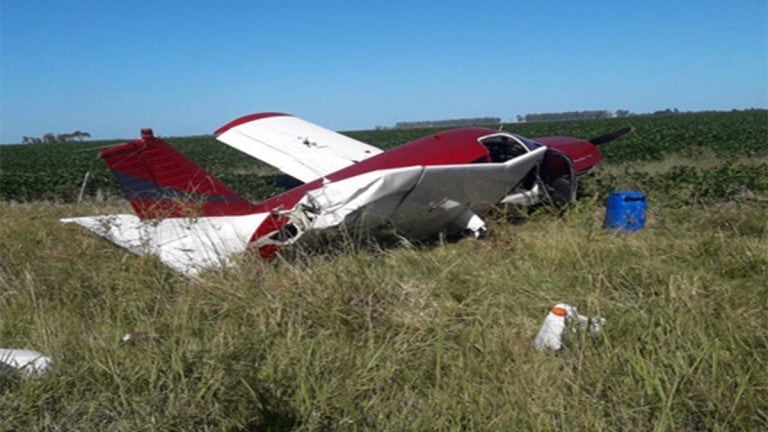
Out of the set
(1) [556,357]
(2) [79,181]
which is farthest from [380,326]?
(2) [79,181]

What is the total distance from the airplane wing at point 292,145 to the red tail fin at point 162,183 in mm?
3952

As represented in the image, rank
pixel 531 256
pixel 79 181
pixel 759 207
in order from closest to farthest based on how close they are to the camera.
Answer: pixel 531 256 → pixel 759 207 → pixel 79 181

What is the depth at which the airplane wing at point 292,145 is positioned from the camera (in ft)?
30.2

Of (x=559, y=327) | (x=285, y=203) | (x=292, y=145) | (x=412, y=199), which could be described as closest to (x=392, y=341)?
(x=559, y=327)

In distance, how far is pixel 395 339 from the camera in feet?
9.64

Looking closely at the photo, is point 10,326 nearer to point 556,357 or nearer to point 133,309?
point 133,309

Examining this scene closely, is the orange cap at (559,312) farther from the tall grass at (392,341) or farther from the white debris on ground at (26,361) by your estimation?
the white debris on ground at (26,361)

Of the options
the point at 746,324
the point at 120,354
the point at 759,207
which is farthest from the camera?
the point at 759,207

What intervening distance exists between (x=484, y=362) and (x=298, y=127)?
8765 millimetres

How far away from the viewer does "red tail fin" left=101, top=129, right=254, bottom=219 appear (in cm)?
449

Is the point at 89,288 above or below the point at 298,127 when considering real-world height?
below

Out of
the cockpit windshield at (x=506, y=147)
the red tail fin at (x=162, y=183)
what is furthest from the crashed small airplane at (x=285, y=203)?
the cockpit windshield at (x=506, y=147)

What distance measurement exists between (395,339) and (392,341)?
19 millimetres

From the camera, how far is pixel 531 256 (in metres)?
4.80
